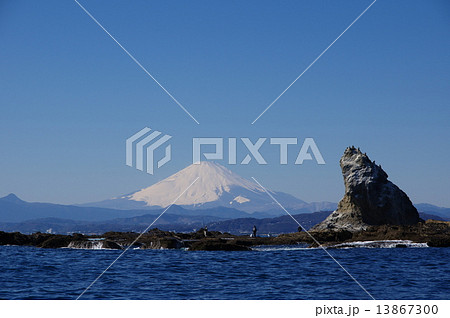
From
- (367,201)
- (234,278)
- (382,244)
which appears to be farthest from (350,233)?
(234,278)

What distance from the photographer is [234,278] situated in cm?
3572

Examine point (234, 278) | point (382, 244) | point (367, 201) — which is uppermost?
point (367, 201)

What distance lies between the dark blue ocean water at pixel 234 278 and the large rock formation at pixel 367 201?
38223mm

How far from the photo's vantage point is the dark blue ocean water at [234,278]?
2866 cm

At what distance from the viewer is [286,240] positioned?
80.7m

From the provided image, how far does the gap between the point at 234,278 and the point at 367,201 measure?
5818 centimetres

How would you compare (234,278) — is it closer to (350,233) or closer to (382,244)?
(382,244)

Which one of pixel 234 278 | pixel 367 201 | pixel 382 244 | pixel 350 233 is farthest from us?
pixel 367 201

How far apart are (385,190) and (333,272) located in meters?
55.8

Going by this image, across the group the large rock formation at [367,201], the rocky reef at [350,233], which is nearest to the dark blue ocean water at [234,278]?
the rocky reef at [350,233]

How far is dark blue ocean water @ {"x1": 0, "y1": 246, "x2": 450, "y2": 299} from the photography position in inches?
1128

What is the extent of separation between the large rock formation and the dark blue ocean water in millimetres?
38223

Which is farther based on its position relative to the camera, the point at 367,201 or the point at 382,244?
the point at 367,201

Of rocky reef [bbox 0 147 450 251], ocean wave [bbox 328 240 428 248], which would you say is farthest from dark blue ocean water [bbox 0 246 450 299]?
rocky reef [bbox 0 147 450 251]
